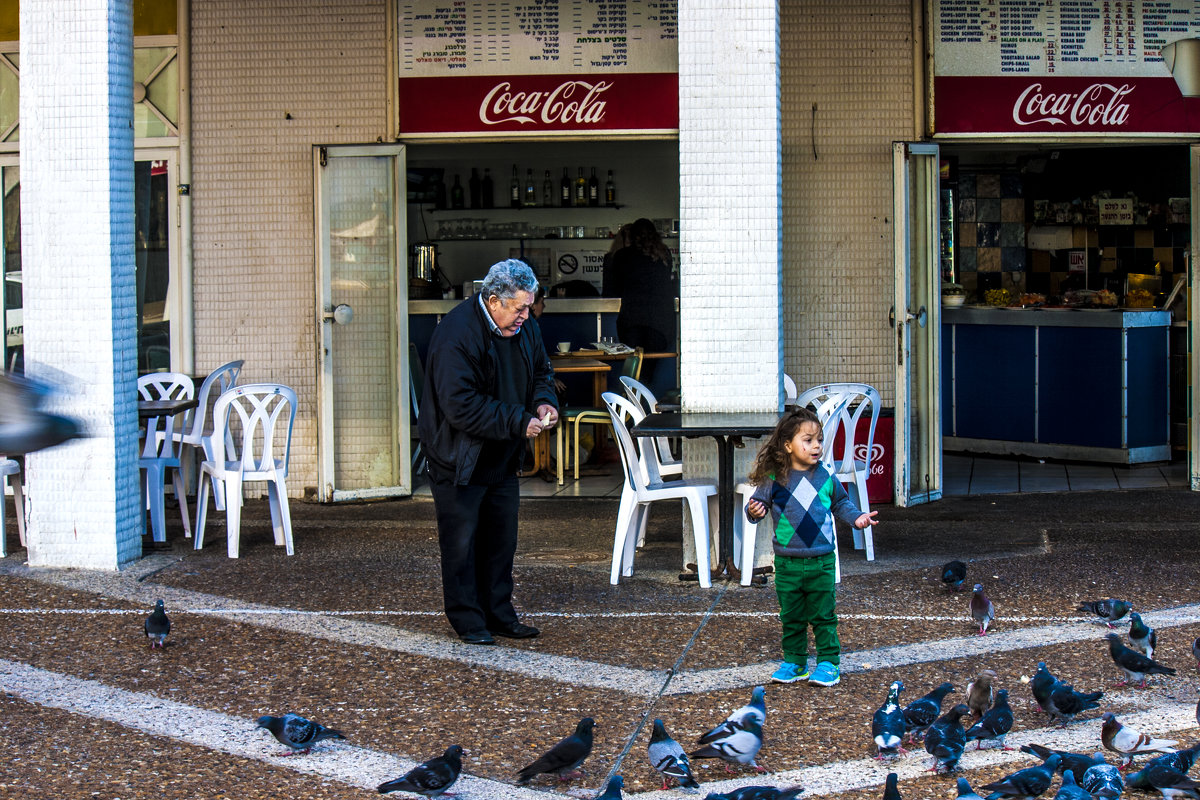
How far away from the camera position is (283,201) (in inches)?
418

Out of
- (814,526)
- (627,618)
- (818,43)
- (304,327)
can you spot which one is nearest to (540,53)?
(818,43)

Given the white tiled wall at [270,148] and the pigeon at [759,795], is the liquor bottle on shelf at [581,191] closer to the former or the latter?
the white tiled wall at [270,148]

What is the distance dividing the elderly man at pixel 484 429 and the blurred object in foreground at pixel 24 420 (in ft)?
9.25

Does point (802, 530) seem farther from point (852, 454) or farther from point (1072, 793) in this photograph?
point (852, 454)

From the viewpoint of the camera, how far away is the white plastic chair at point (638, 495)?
24.9 feet

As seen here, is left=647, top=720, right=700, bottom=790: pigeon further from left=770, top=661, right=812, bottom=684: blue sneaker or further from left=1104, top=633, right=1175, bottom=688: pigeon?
left=1104, top=633, right=1175, bottom=688: pigeon

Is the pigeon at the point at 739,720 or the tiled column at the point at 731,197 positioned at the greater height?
the tiled column at the point at 731,197

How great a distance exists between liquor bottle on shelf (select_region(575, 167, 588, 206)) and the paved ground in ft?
26.1

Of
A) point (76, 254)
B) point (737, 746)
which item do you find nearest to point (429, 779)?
point (737, 746)

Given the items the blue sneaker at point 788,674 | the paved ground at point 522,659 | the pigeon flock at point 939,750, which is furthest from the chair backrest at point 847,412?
the pigeon flock at point 939,750

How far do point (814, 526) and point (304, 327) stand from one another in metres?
5.86

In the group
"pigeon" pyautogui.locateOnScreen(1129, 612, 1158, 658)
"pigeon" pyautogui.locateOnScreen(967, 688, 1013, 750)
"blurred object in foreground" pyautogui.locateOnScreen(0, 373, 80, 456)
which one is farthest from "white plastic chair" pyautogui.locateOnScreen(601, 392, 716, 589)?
"blurred object in foreground" pyautogui.locateOnScreen(0, 373, 80, 456)

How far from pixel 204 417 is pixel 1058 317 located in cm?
715

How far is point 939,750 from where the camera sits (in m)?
4.83
